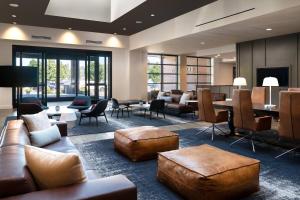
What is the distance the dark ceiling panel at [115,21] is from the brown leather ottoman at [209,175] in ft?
16.7

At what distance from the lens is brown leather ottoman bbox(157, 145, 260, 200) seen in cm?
245

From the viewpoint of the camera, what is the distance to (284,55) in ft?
27.4

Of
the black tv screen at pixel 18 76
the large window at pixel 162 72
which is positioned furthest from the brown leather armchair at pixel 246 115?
the large window at pixel 162 72

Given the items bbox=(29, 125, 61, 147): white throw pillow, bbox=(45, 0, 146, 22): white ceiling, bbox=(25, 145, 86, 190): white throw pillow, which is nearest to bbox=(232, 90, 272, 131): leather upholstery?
bbox=(29, 125, 61, 147): white throw pillow

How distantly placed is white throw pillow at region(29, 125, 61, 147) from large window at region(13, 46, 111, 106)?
8.09 metres

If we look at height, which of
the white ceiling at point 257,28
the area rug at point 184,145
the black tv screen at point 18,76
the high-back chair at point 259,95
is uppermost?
the white ceiling at point 257,28

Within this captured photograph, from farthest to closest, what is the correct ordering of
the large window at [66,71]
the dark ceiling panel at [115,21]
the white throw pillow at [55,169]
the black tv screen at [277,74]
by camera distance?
the large window at [66,71] < the black tv screen at [277,74] < the dark ceiling panel at [115,21] < the white throw pillow at [55,169]

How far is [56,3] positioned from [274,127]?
7.85m

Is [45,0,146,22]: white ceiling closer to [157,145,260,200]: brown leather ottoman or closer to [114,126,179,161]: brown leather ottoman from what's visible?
[114,126,179,161]: brown leather ottoman

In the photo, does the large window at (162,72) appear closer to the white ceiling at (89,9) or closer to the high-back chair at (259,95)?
the white ceiling at (89,9)

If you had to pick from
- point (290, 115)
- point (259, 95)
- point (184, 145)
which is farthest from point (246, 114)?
point (259, 95)

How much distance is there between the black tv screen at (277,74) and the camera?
28.0ft

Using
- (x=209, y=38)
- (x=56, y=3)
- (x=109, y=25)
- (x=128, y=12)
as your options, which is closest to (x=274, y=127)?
(x=209, y=38)

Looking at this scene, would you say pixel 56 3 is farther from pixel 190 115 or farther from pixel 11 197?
pixel 11 197
